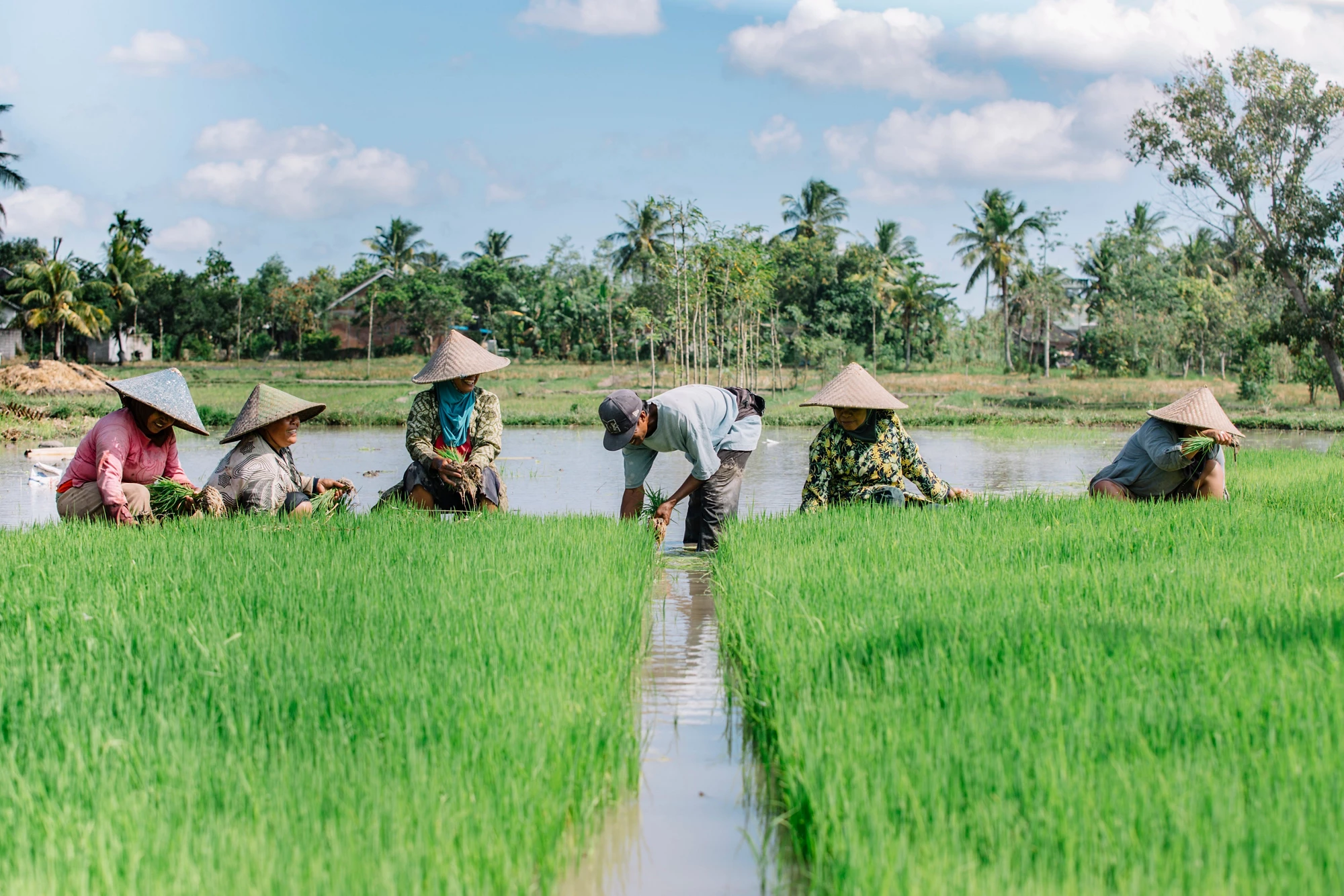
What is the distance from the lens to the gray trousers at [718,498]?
5.36 meters

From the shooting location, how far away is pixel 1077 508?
5.11m

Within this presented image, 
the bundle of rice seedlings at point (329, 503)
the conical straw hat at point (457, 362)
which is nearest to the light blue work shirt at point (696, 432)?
the conical straw hat at point (457, 362)

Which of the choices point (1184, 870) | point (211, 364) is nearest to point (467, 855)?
point (1184, 870)

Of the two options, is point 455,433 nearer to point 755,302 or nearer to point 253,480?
point 253,480

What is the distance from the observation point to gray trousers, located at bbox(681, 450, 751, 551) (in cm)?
536

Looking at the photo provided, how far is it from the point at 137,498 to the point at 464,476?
142 centimetres

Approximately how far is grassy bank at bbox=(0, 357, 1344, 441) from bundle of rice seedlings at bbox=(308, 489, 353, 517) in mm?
10707

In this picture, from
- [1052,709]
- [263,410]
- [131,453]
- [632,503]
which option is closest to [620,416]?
[632,503]

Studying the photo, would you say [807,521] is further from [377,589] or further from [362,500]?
[362,500]

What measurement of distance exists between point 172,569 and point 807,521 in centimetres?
257

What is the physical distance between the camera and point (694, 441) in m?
4.93

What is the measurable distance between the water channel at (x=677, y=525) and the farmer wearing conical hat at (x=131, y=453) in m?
0.92

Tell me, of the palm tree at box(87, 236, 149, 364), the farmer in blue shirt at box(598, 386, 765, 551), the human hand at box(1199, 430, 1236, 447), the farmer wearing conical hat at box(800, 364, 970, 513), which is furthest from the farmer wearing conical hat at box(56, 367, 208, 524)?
the palm tree at box(87, 236, 149, 364)

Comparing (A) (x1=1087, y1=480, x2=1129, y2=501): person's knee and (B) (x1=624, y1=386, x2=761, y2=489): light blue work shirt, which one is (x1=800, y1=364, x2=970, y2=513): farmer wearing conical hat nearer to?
(B) (x1=624, y1=386, x2=761, y2=489): light blue work shirt
